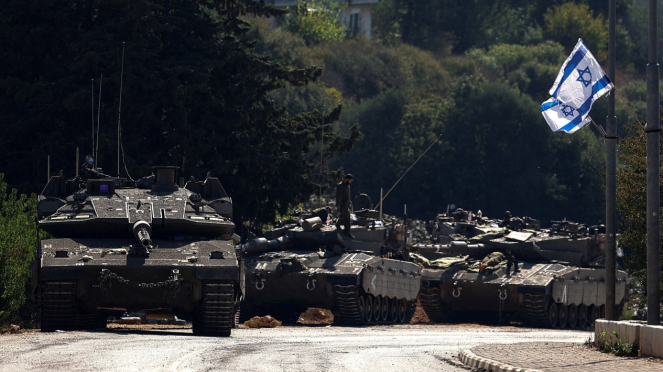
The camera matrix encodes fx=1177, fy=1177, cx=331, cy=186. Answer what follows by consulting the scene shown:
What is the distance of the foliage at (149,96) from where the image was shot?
117ft

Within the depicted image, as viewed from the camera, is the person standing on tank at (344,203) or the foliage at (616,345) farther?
the person standing on tank at (344,203)

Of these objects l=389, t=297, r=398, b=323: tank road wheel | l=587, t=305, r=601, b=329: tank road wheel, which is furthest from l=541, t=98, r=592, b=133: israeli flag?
l=587, t=305, r=601, b=329: tank road wheel

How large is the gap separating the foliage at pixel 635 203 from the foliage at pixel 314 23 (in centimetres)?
7840

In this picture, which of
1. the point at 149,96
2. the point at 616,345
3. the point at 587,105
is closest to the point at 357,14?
the point at 149,96

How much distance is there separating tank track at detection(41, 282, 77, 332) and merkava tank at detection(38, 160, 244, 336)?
0.06 feet

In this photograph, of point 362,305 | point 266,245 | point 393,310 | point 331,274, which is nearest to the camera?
point 331,274

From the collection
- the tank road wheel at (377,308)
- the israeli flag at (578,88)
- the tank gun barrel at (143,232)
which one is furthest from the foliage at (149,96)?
the israeli flag at (578,88)

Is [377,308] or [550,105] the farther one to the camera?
[377,308]

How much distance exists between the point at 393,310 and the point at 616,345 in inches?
596

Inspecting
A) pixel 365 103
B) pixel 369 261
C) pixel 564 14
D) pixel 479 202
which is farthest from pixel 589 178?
pixel 369 261

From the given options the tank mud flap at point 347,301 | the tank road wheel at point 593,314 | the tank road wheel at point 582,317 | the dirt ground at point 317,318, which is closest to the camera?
the tank mud flap at point 347,301

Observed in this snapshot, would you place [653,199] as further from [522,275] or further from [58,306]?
[522,275]

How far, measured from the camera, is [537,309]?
1236 inches

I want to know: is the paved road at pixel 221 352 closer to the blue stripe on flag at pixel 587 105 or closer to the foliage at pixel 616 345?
the foliage at pixel 616 345
